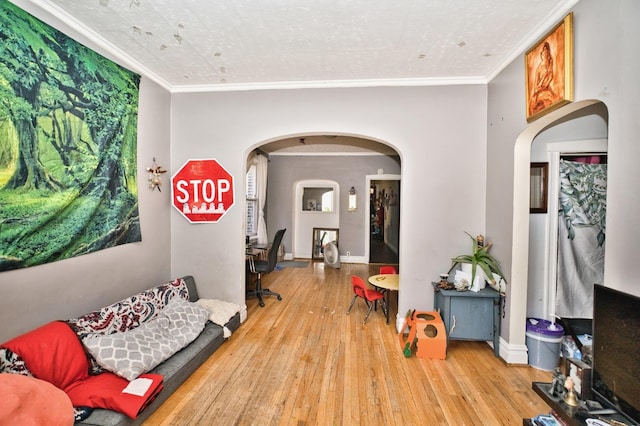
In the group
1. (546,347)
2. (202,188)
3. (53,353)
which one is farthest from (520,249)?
(53,353)

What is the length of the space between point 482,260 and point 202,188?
3206 mm

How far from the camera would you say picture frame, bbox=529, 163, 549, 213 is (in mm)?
2791

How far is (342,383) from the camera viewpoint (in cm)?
228

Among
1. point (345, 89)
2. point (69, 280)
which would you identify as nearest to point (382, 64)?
point (345, 89)

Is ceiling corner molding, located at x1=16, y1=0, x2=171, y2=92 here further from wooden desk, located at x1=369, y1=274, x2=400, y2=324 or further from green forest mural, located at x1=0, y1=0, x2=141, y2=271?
wooden desk, located at x1=369, y1=274, x2=400, y2=324

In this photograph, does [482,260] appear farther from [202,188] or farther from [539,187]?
[202,188]

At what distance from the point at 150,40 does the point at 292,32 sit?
1254mm

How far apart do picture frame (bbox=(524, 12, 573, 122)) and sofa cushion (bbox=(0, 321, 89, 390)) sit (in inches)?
147

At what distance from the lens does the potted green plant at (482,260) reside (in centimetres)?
275

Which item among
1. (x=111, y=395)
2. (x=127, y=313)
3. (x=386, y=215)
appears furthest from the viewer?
(x=386, y=215)

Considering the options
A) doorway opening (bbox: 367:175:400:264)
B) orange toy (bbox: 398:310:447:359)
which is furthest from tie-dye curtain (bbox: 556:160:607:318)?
doorway opening (bbox: 367:175:400:264)

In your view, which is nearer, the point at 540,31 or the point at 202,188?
the point at 540,31

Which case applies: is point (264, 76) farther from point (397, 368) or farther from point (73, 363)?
point (397, 368)

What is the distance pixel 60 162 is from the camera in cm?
204
